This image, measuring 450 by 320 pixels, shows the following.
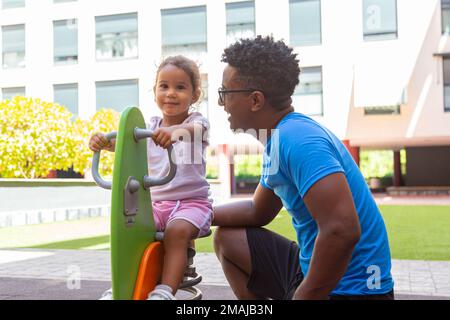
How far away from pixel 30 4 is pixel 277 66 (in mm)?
24971

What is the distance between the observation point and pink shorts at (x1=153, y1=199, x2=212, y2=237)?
98.7 inches

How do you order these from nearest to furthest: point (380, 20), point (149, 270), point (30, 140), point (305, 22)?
point (149, 270) < point (30, 140) < point (380, 20) < point (305, 22)

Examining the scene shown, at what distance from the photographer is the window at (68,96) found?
23750 mm

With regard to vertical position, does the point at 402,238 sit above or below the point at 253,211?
below

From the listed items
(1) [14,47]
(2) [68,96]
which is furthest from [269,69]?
(1) [14,47]

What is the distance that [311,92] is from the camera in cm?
2055

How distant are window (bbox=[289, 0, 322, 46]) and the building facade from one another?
37 millimetres

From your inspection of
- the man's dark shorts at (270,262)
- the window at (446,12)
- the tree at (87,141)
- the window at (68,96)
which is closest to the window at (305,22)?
the window at (446,12)

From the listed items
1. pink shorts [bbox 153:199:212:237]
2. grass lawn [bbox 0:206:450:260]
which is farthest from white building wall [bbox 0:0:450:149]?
pink shorts [bbox 153:199:212:237]

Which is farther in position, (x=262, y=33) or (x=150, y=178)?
(x=262, y=33)

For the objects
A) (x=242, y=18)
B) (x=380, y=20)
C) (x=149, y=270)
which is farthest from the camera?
(x=242, y=18)

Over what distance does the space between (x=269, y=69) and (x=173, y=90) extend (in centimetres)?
95

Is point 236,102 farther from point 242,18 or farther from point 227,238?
point 242,18

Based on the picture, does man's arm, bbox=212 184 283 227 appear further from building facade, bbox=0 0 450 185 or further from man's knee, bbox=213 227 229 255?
building facade, bbox=0 0 450 185
